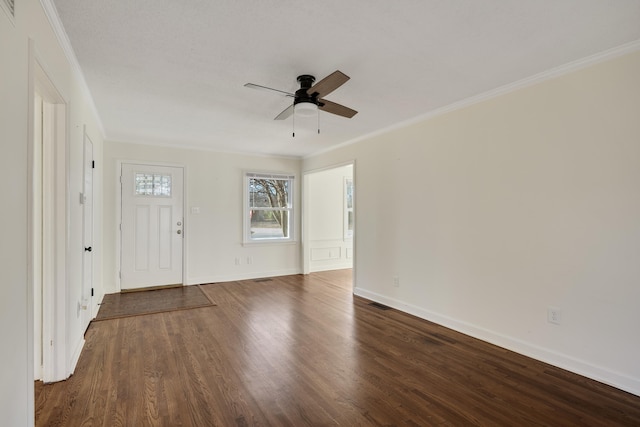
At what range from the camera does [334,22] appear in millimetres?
1971

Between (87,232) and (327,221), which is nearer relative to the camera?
(87,232)

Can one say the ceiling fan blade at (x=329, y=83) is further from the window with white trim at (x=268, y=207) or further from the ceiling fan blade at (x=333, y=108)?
the window with white trim at (x=268, y=207)

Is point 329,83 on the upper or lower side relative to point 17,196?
upper

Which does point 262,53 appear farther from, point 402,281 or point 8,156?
point 402,281

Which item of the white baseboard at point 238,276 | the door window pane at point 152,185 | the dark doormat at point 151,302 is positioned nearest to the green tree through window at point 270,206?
the white baseboard at point 238,276

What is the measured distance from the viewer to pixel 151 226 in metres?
5.15

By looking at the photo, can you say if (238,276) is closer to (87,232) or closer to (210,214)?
(210,214)

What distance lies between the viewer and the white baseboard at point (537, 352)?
2271 millimetres

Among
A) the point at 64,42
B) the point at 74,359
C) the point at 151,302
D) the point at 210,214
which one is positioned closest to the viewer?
the point at 64,42

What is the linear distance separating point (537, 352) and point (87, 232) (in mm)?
4386

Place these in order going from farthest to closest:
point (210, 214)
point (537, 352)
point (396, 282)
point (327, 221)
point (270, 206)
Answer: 1. point (327, 221)
2. point (270, 206)
3. point (210, 214)
4. point (396, 282)
5. point (537, 352)

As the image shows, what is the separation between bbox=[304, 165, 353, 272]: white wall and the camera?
21.8 feet

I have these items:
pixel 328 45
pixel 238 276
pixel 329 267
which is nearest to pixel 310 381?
pixel 328 45

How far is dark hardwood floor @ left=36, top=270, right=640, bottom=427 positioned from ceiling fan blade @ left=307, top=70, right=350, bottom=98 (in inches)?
85.7
